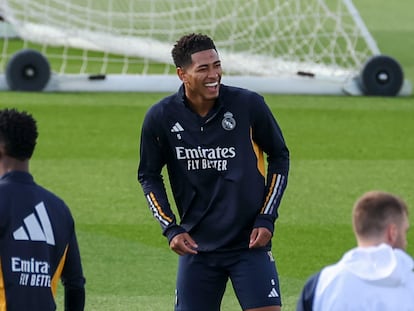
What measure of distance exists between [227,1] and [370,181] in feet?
28.7

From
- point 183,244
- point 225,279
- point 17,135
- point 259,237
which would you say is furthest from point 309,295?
point 225,279

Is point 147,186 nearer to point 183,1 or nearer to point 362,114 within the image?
point 362,114

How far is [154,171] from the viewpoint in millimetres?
7250

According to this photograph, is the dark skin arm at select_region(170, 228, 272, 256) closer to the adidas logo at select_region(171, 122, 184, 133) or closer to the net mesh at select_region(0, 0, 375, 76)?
the adidas logo at select_region(171, 122, 184, 133)

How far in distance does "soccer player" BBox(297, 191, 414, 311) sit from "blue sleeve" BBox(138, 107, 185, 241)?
7.24 ft

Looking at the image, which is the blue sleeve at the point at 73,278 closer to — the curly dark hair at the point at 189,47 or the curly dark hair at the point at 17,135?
the curly dark hair at the point at 17,135

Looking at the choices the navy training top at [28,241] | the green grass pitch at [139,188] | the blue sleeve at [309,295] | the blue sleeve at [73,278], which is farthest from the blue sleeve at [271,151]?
the green grass pitch at [139,188]

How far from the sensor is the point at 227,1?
21688 mm

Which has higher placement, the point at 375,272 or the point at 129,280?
the point at 375,272

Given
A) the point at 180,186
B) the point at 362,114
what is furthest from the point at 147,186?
the point at 362,114

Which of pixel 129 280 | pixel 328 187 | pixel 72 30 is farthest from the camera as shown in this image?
pixel 72 30

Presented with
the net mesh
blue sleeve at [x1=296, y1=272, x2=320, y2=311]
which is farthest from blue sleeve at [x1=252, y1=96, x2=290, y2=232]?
the net mesh

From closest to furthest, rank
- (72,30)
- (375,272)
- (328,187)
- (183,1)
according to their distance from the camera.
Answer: (375,272) < (328,187) < (72,30) < (183,1)

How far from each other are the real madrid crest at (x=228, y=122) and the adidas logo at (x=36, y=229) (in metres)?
1.66
